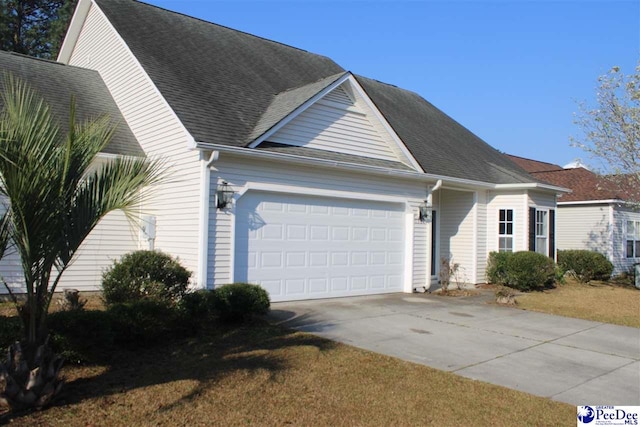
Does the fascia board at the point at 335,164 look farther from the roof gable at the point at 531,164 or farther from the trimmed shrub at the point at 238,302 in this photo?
the roof gable at the point at 531,164

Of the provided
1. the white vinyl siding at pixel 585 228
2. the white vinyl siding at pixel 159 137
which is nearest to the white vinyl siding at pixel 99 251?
the white vinyl siding at pixel 159 137

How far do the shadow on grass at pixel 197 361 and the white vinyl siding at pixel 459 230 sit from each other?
375 inches

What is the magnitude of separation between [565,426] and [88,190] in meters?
5.33

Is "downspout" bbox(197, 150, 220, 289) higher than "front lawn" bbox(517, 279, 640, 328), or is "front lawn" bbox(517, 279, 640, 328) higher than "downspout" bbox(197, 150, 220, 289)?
"downspout" bbox(197, 150, 220, 289)

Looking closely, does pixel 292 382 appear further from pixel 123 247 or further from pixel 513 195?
pixel 513 195

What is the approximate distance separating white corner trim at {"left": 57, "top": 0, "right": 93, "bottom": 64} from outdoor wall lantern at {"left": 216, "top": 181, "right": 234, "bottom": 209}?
8.22 metres

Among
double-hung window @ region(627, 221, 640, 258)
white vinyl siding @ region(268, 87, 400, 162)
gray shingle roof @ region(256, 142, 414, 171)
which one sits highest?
white vinyl siding @ region(268, 87, 400, 162)

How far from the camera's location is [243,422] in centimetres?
491

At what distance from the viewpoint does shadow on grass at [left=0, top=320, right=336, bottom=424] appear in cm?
575

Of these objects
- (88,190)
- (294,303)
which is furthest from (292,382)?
(294,303)

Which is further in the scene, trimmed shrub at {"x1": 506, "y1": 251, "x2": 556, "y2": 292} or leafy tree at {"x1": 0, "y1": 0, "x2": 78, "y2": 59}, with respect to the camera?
leafy tree at {"x1": 0, "y1": 0, "x2": 78, "y2": 59}

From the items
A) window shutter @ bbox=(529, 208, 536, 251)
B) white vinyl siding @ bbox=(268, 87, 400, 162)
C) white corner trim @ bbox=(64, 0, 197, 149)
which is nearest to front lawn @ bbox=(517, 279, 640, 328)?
window shutter @ bbox=(529, 208, 536, 251)

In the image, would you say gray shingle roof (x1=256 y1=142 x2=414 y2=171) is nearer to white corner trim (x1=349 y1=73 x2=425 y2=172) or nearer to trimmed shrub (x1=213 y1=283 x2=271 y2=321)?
white corner trim (x1=349 y1=73 x2=425 y2=172)

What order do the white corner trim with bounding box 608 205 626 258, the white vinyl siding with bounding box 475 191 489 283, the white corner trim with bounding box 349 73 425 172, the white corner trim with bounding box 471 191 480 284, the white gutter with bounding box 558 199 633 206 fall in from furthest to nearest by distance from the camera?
the white corner trim with bounding box 608 205 626 258
the white gutter with bounding box 558 199 633 206
the white vinyl siding with bounding box 475 191 489 283
the white corner trim with bounding box 471 191 480 284
the white corner trim with bounding box 349 73 425 172
